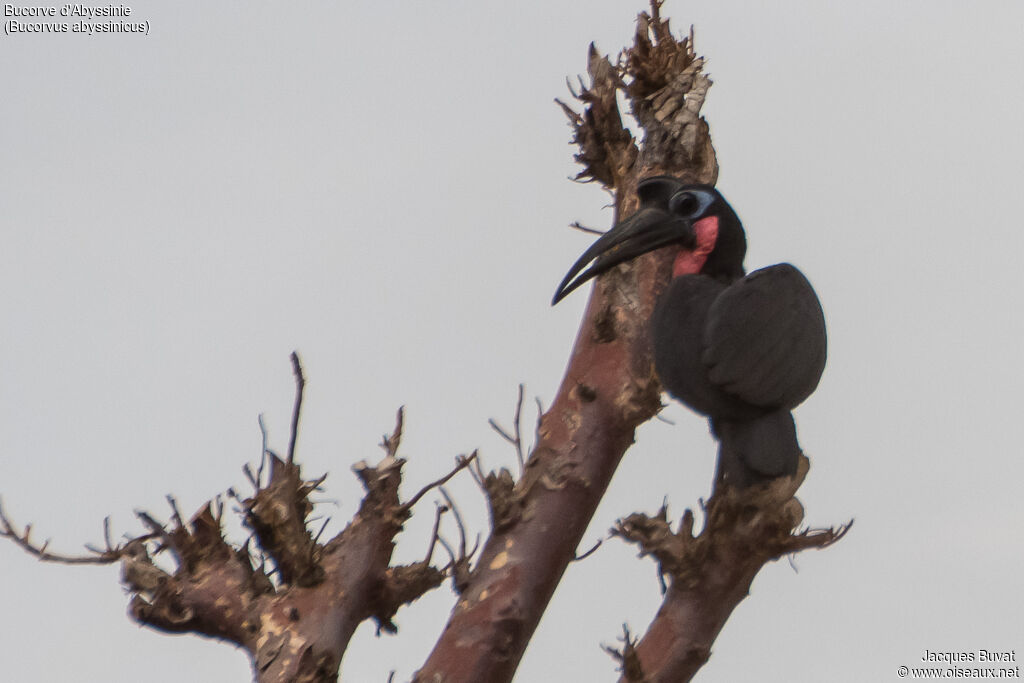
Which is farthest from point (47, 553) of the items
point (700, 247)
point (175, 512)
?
point (700, 247)

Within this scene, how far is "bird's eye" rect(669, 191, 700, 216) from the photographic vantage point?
4.11 m

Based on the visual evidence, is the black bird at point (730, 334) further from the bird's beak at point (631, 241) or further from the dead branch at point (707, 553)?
the dead branch at point (707, 553)

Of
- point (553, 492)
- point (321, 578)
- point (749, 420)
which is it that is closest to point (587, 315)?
point (553, 492)

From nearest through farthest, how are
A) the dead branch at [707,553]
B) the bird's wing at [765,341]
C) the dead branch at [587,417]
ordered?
1. the dead branch at [707,553]
2. the bird's wing at [765,341]
3. the dead branch at [587,417]

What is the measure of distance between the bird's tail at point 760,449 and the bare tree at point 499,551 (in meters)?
0.06

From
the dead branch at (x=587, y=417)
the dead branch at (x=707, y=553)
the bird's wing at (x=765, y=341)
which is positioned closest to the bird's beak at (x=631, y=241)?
the bird's wing at (x=765, y=341)

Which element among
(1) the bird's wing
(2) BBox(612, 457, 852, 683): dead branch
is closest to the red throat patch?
(1) the bird's wing

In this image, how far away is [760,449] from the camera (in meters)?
3.71

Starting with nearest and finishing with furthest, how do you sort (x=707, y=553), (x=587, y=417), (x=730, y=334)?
(x=707, y=553), (x=730, y=334), (x=587, y=417)

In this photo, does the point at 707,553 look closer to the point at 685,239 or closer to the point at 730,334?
the point at 730,334

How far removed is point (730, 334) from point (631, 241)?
22.2 inches

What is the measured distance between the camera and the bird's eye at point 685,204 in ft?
13.5

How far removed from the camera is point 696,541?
358cm

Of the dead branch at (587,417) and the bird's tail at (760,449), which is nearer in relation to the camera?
the bird's tail at (760,449)
